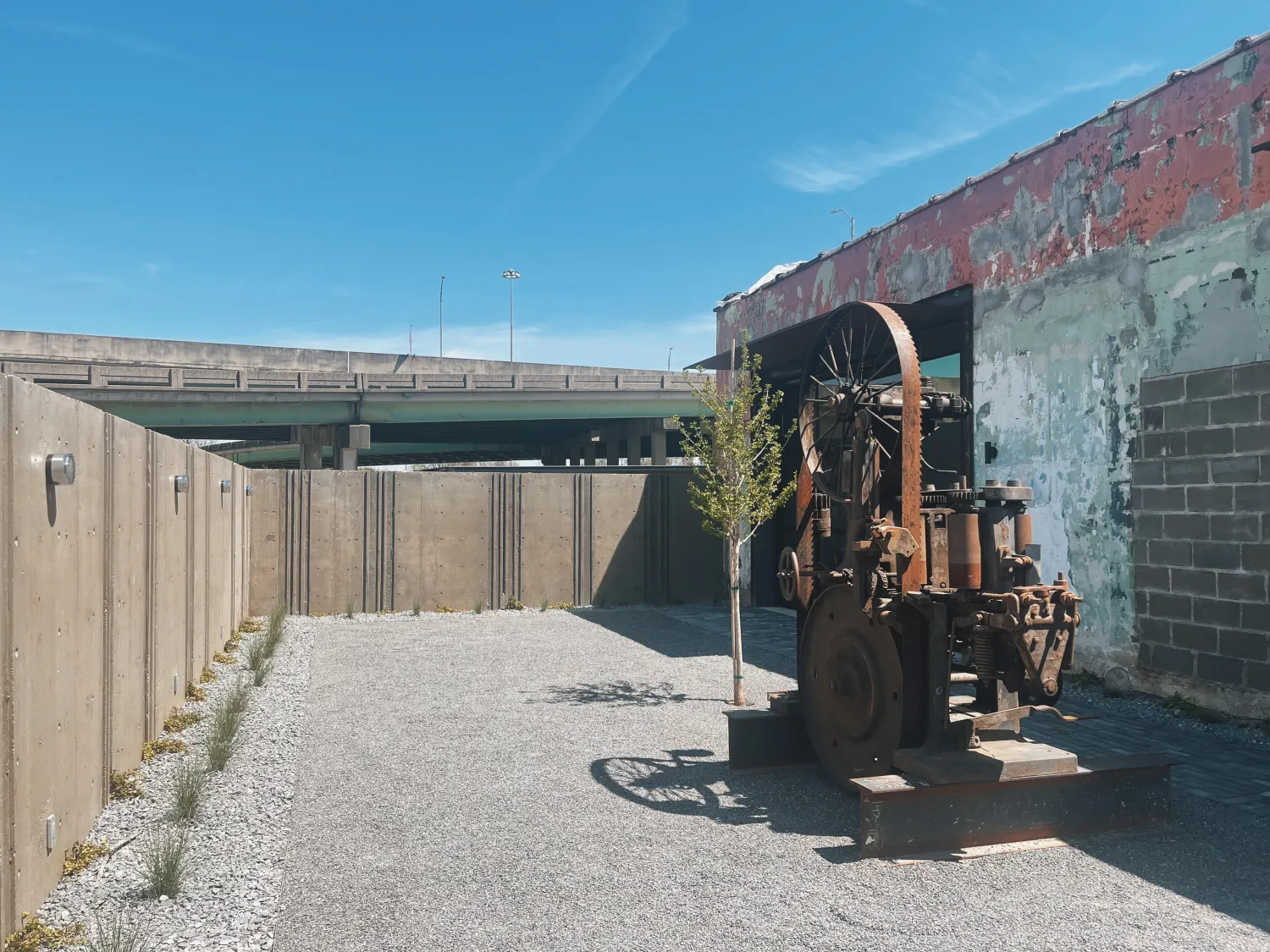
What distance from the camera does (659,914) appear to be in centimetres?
489

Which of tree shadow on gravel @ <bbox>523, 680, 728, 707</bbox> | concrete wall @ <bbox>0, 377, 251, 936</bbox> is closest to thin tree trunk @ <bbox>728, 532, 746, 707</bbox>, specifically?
tree shadow on gravel @ <bbox>523, 680, 728, 707</bbox>

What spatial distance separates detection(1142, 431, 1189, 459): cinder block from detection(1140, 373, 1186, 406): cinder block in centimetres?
37

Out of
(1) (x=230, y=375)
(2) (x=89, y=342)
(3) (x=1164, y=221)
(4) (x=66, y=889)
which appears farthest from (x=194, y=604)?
(2) (x=89, y=342)

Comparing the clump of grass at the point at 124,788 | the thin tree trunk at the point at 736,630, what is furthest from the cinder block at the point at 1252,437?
the clump of grass at the point at 124,788

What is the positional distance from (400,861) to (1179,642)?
27.1 ft


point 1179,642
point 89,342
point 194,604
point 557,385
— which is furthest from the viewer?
point 89,342

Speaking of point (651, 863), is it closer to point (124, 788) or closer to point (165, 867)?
point (165, 867)

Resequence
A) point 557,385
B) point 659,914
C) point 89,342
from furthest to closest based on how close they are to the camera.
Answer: point 89,342
point 557,385
point 659,914

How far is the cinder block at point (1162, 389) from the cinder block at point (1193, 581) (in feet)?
6.02

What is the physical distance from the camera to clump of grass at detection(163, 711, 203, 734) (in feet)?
27.6

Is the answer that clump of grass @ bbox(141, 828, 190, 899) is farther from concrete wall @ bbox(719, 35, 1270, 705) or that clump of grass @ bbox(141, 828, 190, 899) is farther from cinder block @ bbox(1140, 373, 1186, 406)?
cinder block @ bbox(1140, 373, 1186, 406)

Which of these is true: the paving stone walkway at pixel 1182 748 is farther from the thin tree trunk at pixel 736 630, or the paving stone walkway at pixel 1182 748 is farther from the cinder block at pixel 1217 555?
the thin tree trunk at pixel 736 630

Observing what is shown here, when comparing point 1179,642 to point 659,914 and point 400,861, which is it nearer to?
point 659,914

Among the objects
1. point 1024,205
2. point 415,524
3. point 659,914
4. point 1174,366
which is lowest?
point 659,914
